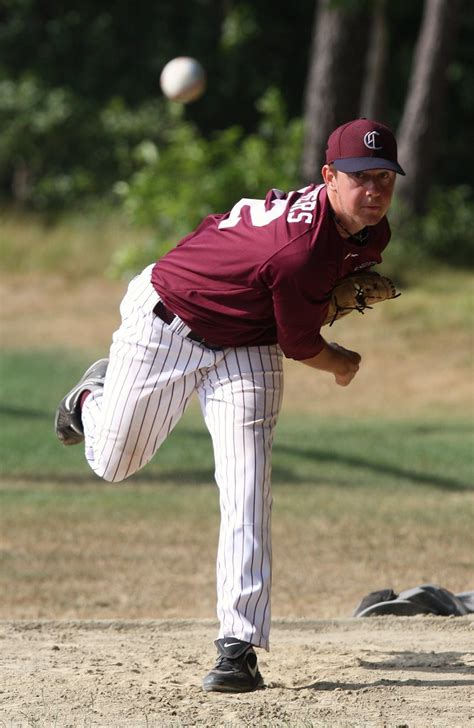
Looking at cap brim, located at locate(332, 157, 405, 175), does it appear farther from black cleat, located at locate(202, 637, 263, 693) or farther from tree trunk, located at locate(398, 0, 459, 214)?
tree trunk, located at locate(398, 0, 459, 214)

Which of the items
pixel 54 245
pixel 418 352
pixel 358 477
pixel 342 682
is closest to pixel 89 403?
pixel 342 682

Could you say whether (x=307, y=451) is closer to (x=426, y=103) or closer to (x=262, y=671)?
(x=262, y=671)

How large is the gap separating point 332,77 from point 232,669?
1686 centimetres

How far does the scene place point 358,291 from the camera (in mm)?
4793

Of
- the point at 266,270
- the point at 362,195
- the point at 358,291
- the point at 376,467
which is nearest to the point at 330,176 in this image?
the point at 362,195

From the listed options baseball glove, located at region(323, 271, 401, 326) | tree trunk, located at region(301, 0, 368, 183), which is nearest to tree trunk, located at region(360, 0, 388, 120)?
tree trunk, located at region(301, 0, 368, 183)

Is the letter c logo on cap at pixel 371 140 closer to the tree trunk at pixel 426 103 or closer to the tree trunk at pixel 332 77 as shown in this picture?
the tree trunk at pixel 426 103

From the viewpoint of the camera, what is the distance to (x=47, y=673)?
16.0 ft

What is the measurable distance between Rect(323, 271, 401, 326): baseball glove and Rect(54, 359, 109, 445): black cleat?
1.05 meters

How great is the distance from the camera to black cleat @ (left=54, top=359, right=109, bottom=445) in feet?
17.6

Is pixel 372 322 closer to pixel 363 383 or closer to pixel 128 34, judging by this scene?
pixel 363 383

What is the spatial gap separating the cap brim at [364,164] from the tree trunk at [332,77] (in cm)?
1604

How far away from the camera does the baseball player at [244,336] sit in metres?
4.39

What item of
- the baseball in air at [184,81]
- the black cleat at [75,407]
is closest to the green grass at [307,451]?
the baseball in air at [184,81]
